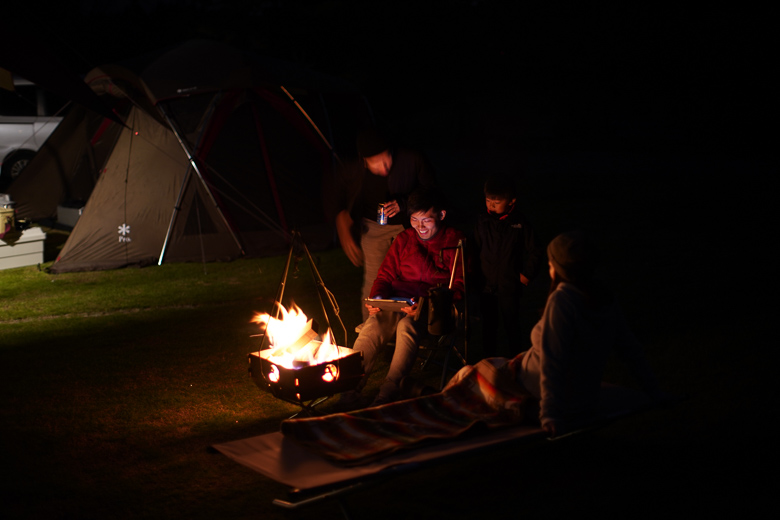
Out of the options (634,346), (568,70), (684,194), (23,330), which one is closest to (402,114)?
(568,70)

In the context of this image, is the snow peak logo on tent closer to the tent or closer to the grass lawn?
the tent

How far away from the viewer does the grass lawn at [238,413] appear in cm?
317

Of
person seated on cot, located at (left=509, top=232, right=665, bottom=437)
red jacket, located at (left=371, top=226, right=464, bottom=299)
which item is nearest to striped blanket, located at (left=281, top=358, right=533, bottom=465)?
person seated on cot, located at (left=509, top=232, right=665, bottom=437)

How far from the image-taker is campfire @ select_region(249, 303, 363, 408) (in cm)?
363

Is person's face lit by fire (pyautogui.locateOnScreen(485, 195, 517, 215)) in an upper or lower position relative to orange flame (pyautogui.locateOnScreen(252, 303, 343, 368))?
upper

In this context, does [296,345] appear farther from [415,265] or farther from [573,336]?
[573,336]

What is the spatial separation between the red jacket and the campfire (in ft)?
1.96

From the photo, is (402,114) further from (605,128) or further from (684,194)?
(684,194)

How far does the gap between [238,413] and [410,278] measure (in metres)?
1.34

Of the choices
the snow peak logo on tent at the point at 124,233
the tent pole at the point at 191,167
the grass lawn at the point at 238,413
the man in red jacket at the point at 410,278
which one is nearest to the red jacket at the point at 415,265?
the man in red jacket at the point at 410,278

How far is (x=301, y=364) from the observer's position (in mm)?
3840

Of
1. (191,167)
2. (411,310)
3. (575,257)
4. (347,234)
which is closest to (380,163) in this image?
(347,234)

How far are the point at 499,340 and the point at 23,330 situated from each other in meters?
4.03

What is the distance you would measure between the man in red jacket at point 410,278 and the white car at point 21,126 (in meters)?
11.9
